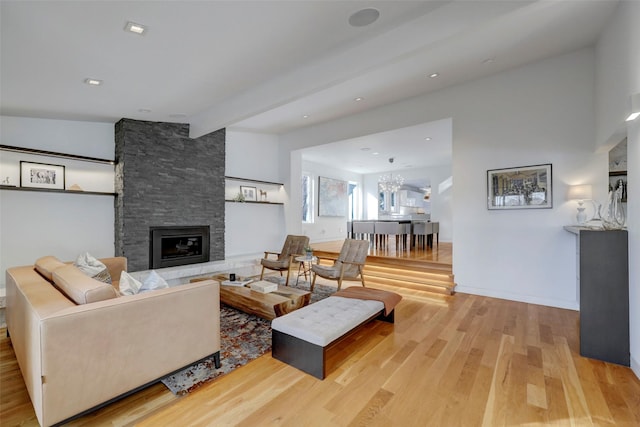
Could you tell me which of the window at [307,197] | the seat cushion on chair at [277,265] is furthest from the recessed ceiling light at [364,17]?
the window at [307,197]

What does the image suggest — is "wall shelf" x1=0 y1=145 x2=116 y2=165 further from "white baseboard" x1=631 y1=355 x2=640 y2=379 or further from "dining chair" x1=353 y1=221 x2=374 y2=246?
"white baseboard" x1=631 y1=355 x2=640 y2=379

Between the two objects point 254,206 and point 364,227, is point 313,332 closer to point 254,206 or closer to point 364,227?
point 254,206

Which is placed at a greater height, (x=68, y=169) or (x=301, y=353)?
(x=68, y=169)

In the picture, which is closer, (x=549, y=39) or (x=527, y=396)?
(x=527, y=396)

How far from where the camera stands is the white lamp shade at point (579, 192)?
3.75 m

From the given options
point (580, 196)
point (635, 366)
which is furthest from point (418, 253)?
point (635, 366)

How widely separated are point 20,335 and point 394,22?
13.4 feet

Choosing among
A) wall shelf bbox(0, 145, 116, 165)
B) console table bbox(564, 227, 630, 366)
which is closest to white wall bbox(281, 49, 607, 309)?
console table bbox(564, 227, 630, 366)

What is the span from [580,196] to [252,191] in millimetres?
6016

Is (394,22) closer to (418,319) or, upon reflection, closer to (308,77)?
(308,77)

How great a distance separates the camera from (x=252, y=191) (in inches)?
277

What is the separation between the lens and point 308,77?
3541mm

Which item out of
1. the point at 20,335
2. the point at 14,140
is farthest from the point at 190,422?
the point at 14,140

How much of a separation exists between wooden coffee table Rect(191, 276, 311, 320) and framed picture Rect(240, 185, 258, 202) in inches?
130
